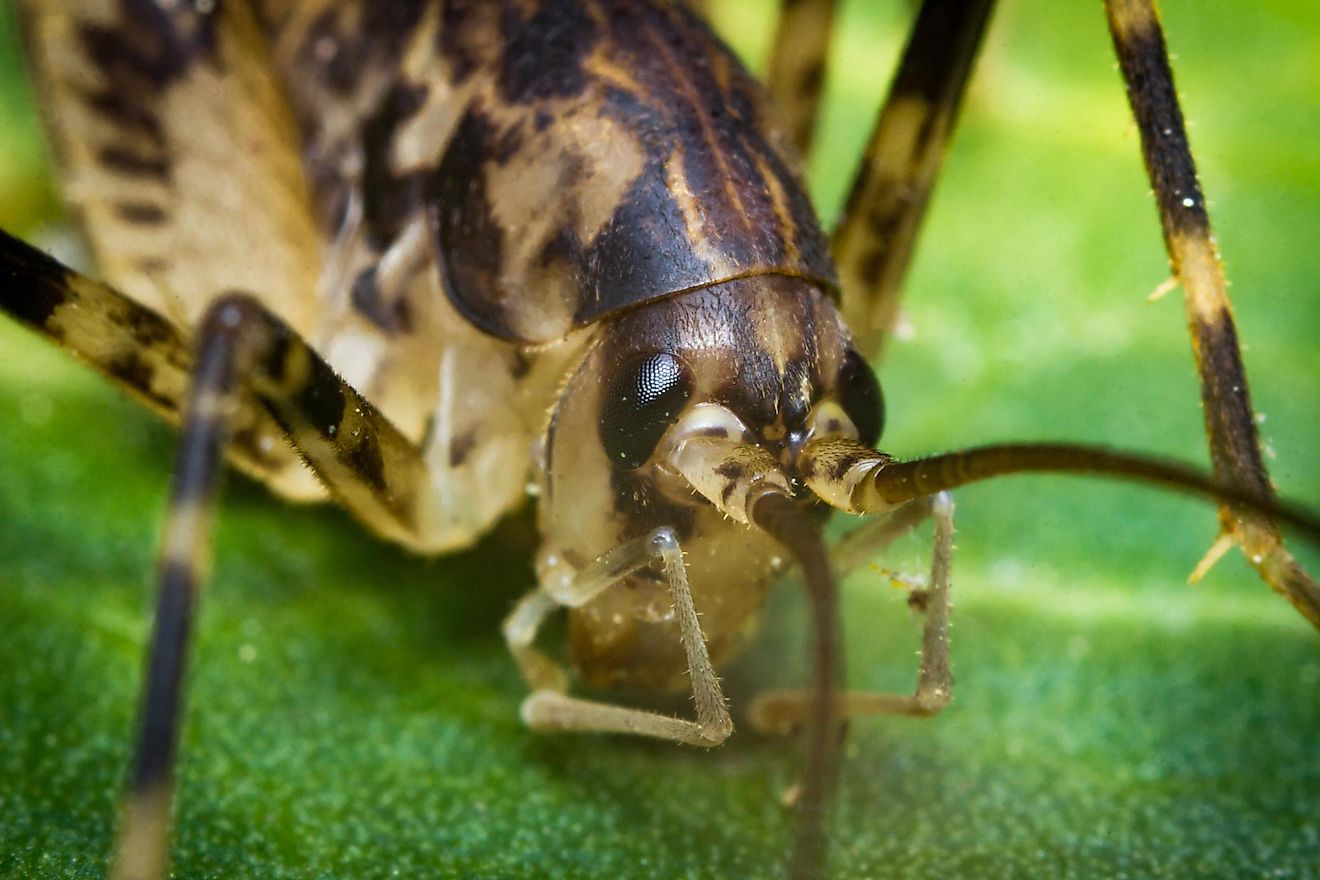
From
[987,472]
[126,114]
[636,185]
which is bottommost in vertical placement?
[987,472]

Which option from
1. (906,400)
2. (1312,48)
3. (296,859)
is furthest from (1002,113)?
(296,859)

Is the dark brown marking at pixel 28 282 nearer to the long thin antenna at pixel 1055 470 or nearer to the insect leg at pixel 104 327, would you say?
the insect leg at pixel 104 327

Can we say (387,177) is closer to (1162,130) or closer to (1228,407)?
(1162,130)

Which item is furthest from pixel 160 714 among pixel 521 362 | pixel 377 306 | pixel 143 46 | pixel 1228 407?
pixel 143 46

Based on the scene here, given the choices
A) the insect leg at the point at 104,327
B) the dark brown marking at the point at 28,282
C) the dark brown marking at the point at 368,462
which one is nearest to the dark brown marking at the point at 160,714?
Answer: the insect leg at the point at 104,327

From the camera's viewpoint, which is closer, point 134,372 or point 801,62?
point 134,372

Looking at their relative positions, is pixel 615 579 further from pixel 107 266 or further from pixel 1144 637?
pixel 107 266
